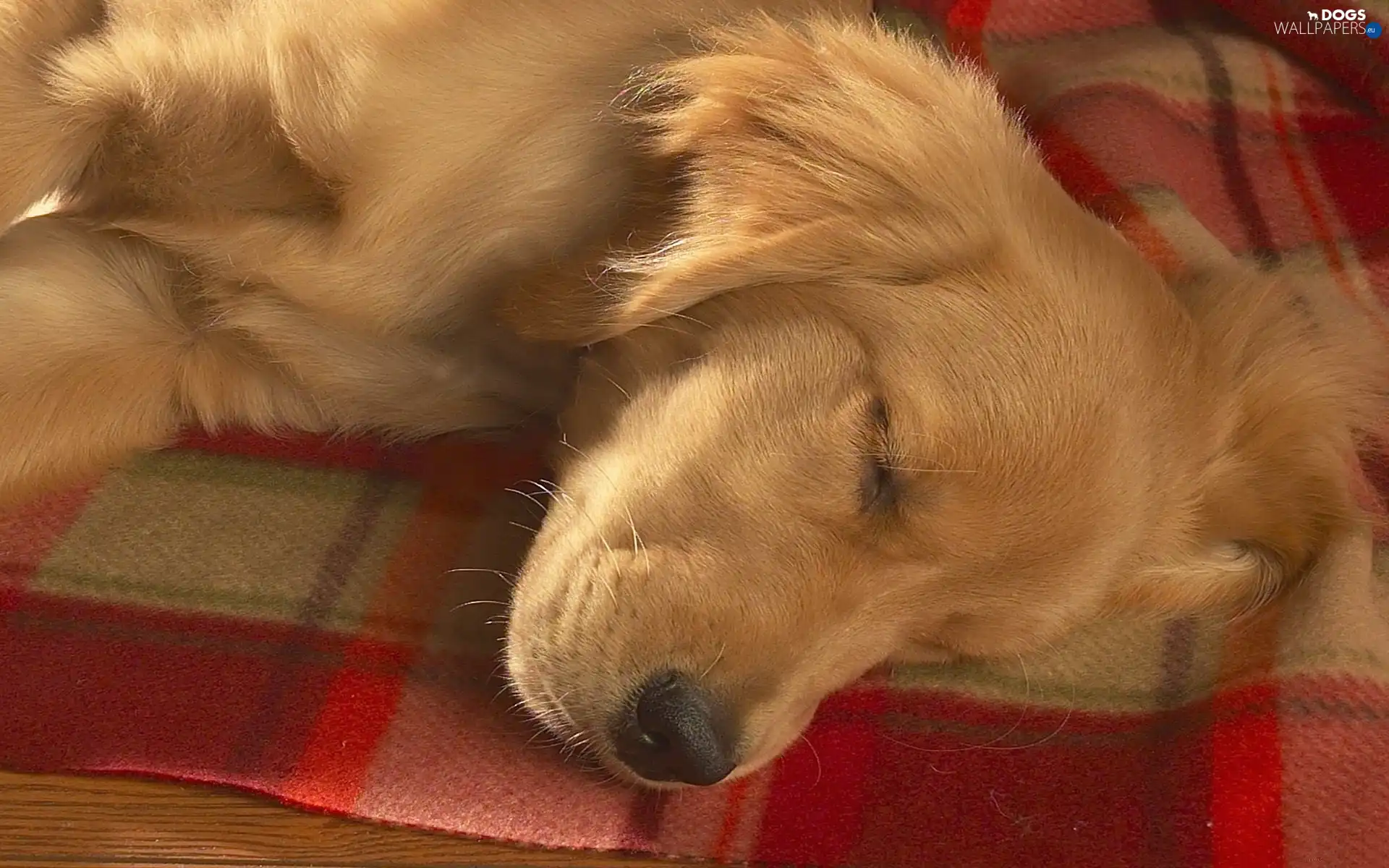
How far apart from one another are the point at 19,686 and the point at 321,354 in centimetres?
53

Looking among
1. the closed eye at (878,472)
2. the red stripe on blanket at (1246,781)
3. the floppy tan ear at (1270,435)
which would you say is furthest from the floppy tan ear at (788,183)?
the red stripe on blanket at (1246,781)

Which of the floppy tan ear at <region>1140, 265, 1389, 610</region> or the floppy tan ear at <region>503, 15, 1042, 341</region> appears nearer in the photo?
the floppy tan ear at <region>503, 15, 1042, 341</region>

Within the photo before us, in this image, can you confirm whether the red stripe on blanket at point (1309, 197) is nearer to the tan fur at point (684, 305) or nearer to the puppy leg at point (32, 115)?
the tan fur at point (684, 305)

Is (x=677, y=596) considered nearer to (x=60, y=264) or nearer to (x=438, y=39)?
(x=438, y=39)

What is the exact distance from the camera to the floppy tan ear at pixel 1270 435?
5.18 ft

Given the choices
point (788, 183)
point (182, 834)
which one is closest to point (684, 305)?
point (788, 183)

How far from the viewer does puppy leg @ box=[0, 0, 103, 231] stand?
142 cm

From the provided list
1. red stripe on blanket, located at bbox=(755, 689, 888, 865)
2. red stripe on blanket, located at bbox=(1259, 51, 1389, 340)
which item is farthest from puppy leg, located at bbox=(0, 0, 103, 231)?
red stripe on blanket, located at bbox=(1259, 51, 1389, 340)

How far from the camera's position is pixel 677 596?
4.21ft

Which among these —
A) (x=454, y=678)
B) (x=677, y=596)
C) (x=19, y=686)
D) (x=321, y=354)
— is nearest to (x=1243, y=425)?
(x=677, y=596)

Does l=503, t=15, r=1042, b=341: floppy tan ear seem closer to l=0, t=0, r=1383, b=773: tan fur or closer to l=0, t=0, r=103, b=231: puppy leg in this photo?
l=0, t=0, r=1383, b=773: tan fur

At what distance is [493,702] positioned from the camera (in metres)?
1.49

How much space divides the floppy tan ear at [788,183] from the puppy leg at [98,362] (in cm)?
50

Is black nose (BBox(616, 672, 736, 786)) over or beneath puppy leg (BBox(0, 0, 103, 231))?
beneath
